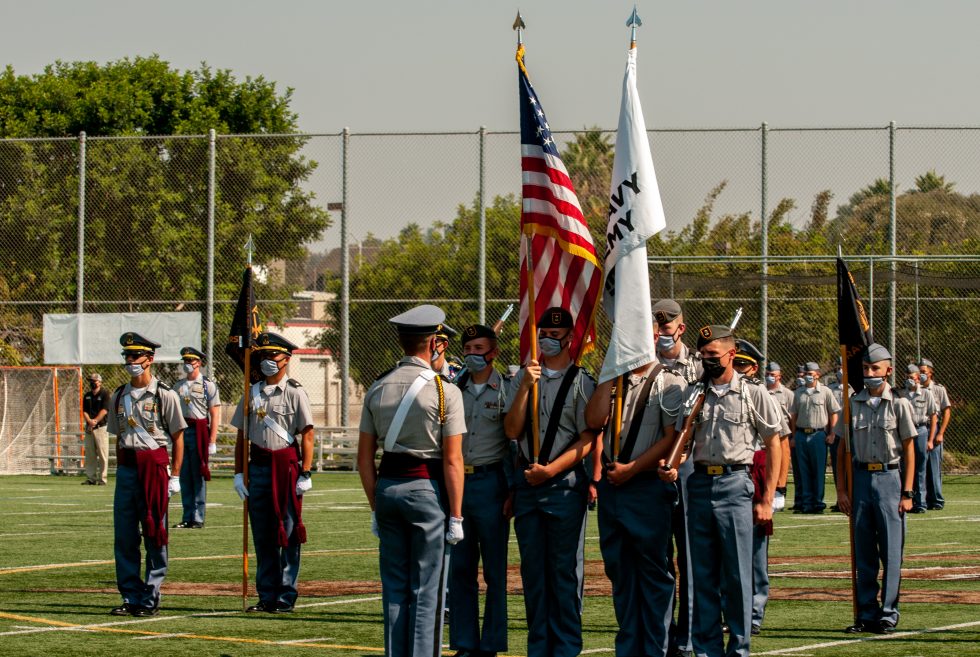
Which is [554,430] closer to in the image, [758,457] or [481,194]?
[758,457]

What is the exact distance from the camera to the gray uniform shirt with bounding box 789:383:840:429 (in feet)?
80.2

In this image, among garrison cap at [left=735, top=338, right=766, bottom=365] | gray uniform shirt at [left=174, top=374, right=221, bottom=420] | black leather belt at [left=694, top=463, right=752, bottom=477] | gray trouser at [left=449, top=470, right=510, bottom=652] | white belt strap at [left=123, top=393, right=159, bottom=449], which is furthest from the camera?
gray uniform shirt at [left=174, top=374, right=221, bottom=420]

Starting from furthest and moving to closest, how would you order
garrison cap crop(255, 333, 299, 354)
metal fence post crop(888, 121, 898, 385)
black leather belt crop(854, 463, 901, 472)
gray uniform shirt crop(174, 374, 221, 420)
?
metal fence post crop(888, 121, 898, 385) < gray uniform shirt crop(174, 374, 221, 420) < garrison cap crop(255, 333, 299, 354) < black leather belt crop(854, 463, 901, 472)

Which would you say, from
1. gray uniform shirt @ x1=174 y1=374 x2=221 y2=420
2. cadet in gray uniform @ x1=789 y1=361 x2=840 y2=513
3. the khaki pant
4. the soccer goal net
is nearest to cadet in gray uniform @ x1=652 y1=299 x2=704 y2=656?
→ gray uniform shirt @ x1=174 y1=374 x2=221 y2=420

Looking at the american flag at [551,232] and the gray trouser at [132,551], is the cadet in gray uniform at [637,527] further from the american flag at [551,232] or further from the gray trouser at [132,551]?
the gray trouser at [132,551]

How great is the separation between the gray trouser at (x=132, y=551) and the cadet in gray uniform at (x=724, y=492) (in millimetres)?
4822

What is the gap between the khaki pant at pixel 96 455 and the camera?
98.5 feet

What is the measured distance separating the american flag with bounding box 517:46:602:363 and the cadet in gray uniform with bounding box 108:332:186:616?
4143mm

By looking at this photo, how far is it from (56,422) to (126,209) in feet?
15.9

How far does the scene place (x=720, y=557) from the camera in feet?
33.2

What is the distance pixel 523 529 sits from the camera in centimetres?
977

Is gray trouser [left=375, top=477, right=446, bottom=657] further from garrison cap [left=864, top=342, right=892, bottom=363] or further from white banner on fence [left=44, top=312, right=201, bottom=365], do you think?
white banner on fence [left=44, top=312, right=201, bottom=365]

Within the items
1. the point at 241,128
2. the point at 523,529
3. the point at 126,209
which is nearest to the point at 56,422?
the point at 126,209

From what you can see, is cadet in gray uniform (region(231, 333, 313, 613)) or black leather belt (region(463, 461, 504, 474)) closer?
black leather belt (region(463, 461, 504, 474))
